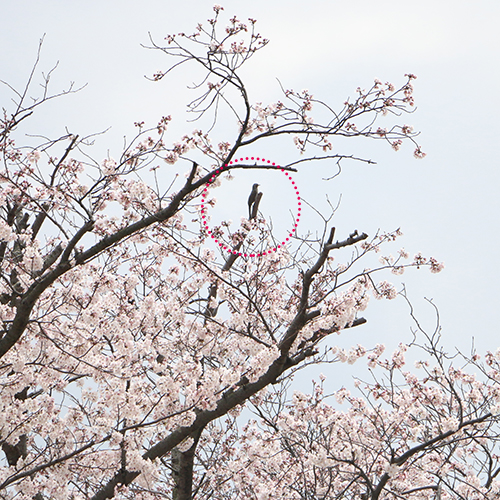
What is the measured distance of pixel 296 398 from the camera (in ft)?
30.9

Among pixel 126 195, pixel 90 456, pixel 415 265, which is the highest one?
pixel 415 265

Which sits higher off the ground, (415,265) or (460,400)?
(415,265)

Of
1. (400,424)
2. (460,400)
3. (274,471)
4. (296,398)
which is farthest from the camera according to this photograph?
(274,471)

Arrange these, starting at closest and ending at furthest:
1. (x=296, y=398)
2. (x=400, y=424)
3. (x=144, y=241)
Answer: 1. (x=400, y=424)
2. (x=144, y=241)
3. (x=296, y=398)

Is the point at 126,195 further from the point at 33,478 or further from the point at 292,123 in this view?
the point at 33,478

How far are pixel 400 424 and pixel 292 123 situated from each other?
4.67 metres

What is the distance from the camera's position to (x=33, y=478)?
294 inches

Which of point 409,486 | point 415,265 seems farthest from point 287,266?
point 409,486

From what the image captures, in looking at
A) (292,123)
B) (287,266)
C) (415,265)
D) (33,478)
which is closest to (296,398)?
(287,266)

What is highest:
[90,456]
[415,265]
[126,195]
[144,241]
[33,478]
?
[415,265]

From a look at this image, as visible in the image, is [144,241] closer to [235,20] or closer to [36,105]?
[36,105]

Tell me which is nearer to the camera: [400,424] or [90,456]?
[90,456]

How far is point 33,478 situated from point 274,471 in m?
4.45

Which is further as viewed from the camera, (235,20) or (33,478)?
(33,478)
